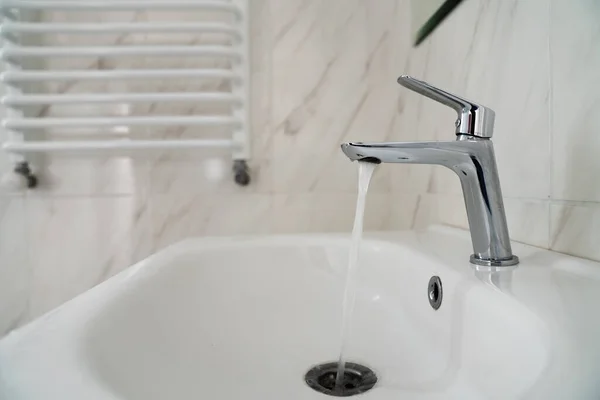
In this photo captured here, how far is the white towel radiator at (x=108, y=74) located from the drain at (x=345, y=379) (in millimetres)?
645

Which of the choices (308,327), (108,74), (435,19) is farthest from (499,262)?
(108,74)

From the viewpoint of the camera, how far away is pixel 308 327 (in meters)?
0.75

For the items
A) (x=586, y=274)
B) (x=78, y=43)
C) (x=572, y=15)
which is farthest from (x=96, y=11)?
(x=586, y=274)

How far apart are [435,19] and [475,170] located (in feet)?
1.84

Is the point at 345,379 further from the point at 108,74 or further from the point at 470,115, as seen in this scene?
the point at 108,74

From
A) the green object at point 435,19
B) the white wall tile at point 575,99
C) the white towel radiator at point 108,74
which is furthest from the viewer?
the white towel radiator at point 108,74

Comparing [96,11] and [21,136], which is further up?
[96,11]

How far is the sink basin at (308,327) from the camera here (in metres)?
0.32

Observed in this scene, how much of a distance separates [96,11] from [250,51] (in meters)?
0.38

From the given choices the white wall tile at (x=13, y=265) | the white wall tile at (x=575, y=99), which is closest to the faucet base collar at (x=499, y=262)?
the white wall tile at (x=575, y=99)

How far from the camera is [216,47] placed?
1102mm

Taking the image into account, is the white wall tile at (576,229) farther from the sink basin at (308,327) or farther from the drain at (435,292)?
the drain at (435,292)

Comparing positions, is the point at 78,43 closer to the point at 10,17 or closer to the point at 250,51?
the point at 10,17

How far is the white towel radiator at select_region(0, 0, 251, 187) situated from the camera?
3.51 feet
